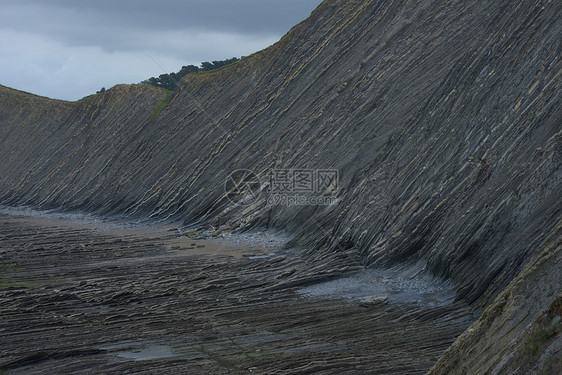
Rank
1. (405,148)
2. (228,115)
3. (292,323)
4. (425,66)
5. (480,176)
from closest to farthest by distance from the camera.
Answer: (292,323) → (480,176) → (405,148) → (425,66) → (228,115)

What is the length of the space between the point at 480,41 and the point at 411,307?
1397 cm

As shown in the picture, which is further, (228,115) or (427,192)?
(228,115)

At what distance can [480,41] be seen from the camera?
26.2 metres

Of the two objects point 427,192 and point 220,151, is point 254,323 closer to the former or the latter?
point 427,192

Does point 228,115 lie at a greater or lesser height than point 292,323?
greater

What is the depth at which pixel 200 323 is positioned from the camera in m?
16.0

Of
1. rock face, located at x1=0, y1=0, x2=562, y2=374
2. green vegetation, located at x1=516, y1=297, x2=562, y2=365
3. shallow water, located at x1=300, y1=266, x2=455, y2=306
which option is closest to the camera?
green vegetation, located at x1=516, y1=297, x2=562, y2=365

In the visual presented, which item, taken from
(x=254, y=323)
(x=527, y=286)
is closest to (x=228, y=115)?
(x=254, y=323)

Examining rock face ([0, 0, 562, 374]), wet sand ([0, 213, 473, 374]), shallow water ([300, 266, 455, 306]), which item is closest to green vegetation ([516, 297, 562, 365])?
rock face ([0, 0, 562, 374])

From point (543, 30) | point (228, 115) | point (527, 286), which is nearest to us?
point (527, 286)

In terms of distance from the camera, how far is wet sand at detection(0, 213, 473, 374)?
12.9 metres

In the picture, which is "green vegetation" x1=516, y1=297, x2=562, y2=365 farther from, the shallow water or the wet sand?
the shallow water

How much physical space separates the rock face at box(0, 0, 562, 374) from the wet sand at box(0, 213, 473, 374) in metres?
2.11

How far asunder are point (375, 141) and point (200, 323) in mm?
15081
